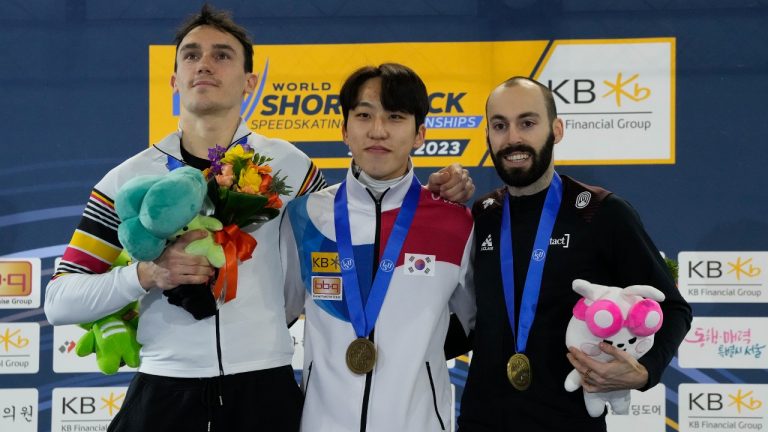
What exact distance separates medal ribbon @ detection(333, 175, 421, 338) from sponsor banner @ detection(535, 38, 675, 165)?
2139 millimetres

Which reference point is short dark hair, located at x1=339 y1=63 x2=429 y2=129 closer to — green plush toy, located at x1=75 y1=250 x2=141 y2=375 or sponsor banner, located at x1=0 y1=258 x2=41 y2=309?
green plush toy, located at x1=75 y1=250 x2=141 y2=375

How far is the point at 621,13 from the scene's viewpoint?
408 cm

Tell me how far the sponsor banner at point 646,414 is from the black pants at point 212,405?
Result: 249 centimetres

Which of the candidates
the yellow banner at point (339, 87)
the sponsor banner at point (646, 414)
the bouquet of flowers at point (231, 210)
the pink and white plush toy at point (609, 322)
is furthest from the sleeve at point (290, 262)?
the sponsor banner at point (646, 414)

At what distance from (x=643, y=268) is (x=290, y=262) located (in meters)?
0.96

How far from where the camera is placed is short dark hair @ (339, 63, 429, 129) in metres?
2.14

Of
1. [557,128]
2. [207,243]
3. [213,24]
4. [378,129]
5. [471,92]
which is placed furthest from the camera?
[471,92]

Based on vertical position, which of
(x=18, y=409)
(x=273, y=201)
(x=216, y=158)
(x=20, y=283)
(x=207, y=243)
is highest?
(x=216, y=158)

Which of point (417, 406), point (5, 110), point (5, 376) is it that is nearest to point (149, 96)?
point (5, 110)

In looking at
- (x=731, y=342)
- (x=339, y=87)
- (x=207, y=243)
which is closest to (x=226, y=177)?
(x=207, y=243)

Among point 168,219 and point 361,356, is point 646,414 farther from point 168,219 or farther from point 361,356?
point 168,219

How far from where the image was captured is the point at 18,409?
13.6ft

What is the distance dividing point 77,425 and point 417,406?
2.80 m

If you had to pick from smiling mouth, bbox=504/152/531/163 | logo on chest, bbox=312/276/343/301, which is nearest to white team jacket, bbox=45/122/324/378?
logo on chest, bbox=312/276/343/301
